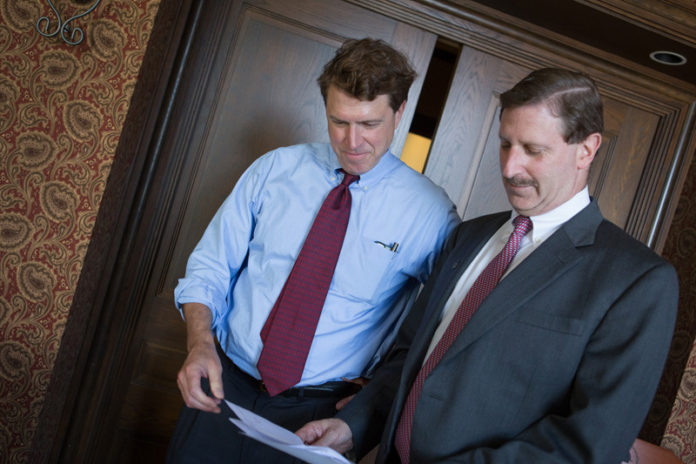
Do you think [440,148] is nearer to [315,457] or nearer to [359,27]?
[359,27]

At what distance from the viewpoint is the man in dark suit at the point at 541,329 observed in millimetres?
1102

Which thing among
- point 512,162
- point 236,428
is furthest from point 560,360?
point 236,428

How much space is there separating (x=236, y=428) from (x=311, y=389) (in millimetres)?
215

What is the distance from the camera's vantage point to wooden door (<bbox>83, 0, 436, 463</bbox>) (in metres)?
2.29

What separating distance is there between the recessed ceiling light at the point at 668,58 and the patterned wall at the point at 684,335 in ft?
3.00

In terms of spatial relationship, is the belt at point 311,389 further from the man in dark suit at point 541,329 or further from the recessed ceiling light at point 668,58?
the recessed ceiling light at point 668,58

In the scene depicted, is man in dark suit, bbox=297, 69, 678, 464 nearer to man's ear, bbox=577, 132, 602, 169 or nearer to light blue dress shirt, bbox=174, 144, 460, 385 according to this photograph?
man's ear, bbox=577, 132, 602, 169

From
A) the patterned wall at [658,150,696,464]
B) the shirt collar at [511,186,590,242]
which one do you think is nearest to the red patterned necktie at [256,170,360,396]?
the shirt collar at [511,186,590,242]

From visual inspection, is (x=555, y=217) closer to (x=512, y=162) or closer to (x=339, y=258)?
(x=512, y=162)

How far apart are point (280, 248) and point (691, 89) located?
1.85 m

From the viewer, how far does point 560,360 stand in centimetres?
117

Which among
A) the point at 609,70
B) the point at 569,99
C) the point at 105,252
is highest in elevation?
the point at 609,70

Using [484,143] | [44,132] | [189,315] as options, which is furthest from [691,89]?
[44,132]

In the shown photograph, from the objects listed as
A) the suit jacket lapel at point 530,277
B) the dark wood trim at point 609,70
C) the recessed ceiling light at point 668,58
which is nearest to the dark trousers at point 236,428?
the suit jacket lapel at point 530,277
